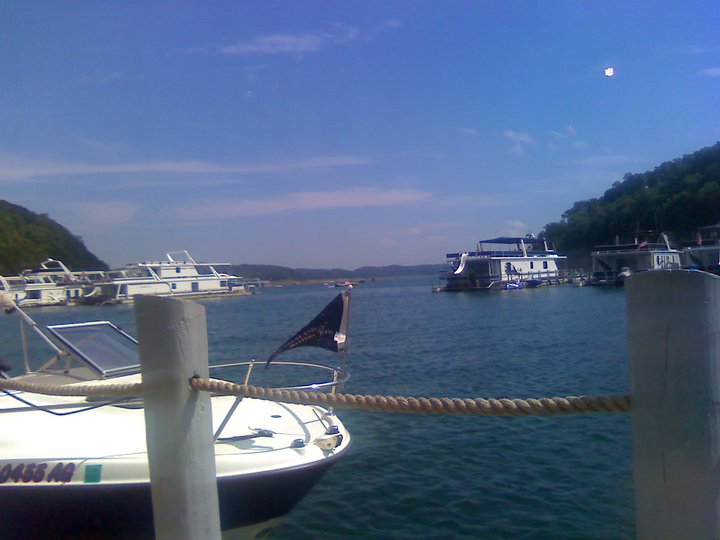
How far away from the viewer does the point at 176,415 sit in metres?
2.30

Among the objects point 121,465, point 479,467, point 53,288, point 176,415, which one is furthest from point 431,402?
point 53,288

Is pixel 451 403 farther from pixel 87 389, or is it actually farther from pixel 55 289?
pixel 55 289

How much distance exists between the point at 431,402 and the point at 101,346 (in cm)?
657

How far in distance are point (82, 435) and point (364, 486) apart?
12.9 ft

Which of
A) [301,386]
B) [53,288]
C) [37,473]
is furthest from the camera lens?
[53,288]

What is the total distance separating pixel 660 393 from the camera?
5.63ft

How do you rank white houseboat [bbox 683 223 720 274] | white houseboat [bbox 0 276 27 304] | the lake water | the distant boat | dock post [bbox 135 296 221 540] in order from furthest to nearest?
the distant boat, white houseboat [bbox 683 223 720 274], white houseboat [bbox 0 276 27 304], the lake water, dock post [bbox 135 296 221 540]

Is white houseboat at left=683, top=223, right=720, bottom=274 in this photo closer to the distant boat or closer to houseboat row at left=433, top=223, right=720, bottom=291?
houseboat row at left=433, top=223, right=720, bottom=291

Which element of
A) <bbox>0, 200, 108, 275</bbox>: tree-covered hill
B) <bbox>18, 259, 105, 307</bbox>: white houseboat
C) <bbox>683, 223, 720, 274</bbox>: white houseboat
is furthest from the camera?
<bbox>0, 200, 108, 275</bbox>: tree-covered hill

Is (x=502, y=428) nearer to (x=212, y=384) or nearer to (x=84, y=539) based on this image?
(x=84, y=539)

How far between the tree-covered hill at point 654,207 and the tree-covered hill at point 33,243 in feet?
340

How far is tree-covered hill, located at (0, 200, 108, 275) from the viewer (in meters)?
101

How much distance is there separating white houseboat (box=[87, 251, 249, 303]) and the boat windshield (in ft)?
228

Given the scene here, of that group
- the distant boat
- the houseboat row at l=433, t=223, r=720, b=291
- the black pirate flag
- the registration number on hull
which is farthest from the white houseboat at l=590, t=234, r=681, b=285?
the registration number on hull
